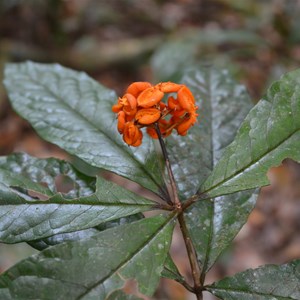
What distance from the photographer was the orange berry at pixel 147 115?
1.11 metres

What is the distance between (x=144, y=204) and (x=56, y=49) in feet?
12.4

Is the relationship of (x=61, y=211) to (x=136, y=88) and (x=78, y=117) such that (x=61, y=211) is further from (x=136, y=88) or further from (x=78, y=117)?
(x=78, y=117)

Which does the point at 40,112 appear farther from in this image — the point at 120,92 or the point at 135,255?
the point at 120,92

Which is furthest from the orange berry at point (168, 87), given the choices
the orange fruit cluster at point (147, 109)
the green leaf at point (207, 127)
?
the green leaf at point (207, 127)

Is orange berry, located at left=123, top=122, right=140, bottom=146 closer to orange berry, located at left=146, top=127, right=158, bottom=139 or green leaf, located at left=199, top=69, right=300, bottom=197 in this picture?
orange berry, located at left=146, top=127, right=158, bottom=139

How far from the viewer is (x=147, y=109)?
112 cm

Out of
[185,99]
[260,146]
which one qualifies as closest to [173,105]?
[185,99]

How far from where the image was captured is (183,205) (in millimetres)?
1136

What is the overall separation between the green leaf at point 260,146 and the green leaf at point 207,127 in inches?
7.1

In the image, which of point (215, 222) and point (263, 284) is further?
point (215, 222)

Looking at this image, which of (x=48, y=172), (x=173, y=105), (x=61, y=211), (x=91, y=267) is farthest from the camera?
(x=48, y=172)

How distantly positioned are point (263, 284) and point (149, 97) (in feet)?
1.58

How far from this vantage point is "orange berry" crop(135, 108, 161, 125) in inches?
43.6

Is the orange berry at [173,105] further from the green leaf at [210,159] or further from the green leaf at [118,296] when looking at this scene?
the green leaf at [118,296]
